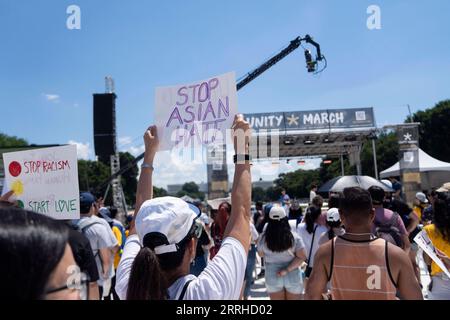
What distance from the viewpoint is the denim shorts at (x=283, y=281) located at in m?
4.52

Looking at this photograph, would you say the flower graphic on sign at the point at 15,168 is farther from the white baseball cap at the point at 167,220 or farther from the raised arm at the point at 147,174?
the white baseball cap at the point at 167,220

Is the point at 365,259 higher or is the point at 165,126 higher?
the point at 165,126

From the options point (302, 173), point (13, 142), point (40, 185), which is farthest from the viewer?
point (302, 173)

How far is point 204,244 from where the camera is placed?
5.68 metres

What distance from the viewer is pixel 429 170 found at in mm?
16562

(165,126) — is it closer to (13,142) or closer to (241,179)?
(241,179)

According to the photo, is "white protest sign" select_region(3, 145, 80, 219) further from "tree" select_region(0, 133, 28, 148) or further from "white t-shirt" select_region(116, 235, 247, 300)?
"tree" select_region(0, 133, 28, 148)

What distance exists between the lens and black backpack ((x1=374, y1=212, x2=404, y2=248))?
12.8 ft

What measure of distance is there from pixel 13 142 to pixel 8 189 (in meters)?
54.9

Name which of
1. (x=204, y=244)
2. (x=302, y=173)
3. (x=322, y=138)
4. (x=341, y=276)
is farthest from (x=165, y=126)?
(x=302, y=173)

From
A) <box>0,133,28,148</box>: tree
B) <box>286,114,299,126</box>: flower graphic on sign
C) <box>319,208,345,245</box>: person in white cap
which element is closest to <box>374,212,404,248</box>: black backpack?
<box>319,208,345,245</box>: person in white cap

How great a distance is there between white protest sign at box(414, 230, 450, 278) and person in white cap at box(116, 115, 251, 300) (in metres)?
1.59
